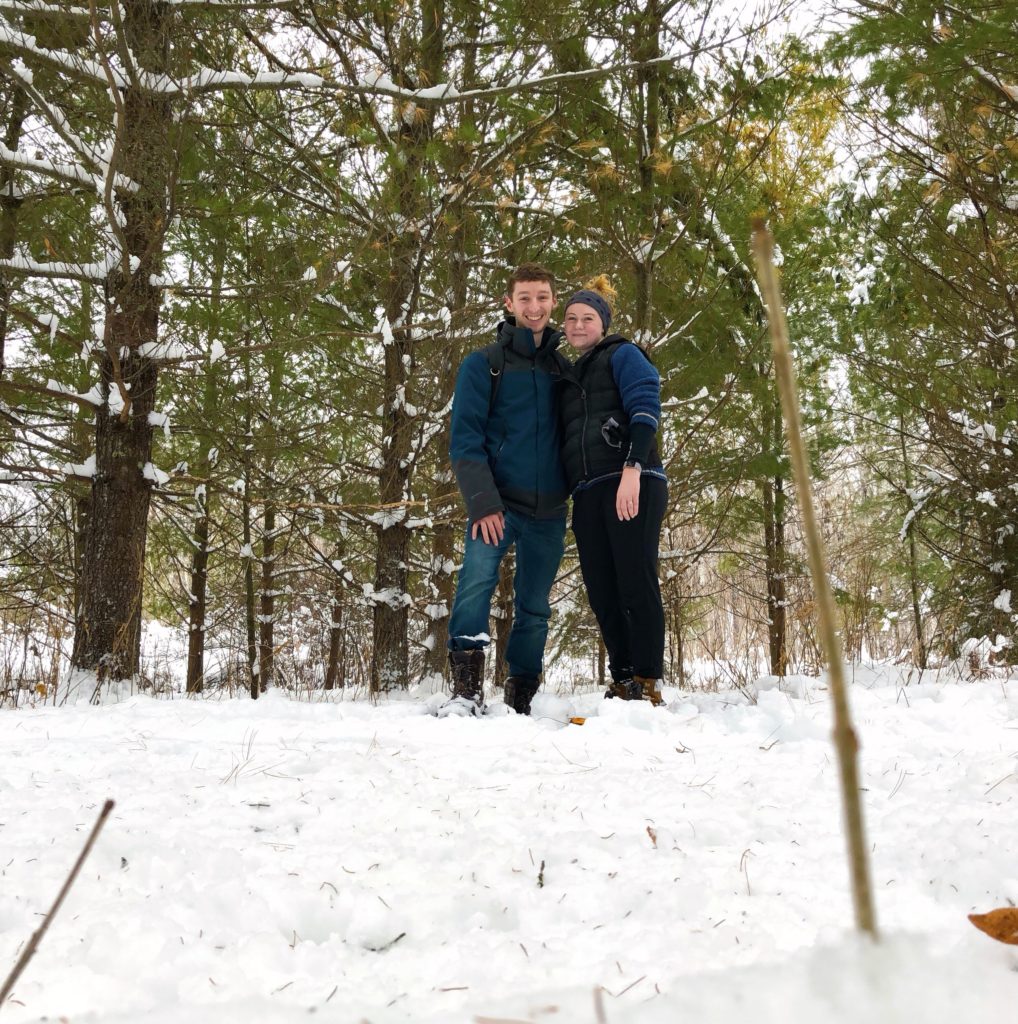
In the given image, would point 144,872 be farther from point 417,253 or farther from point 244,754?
point 417,253

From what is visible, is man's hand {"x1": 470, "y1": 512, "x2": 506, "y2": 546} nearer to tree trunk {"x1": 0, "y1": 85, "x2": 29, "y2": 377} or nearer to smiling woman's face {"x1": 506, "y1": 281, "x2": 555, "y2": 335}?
smiling woman's face {"x1": 506, "y1": 281, "x2": 555, "y2": 335}

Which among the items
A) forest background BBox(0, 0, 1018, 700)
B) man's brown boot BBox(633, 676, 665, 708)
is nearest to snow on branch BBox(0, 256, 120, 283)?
forest background BBox(0, 0, 1018, 700)

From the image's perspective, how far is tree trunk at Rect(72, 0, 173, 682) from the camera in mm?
4891

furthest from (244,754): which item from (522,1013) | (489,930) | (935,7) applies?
(935,7)

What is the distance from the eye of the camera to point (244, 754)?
2.42m

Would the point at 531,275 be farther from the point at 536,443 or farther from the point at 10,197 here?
the point at 10,197

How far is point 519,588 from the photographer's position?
3.75 metres

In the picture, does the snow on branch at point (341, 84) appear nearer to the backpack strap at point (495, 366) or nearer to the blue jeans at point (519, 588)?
the backpack strap at point (495, 366)

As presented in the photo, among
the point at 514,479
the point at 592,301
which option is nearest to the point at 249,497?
the point at 514,479

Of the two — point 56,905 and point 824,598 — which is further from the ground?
point 824,598

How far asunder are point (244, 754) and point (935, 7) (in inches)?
247

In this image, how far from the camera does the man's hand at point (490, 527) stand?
11.4 feet

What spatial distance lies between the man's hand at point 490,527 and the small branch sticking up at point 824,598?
120 inches

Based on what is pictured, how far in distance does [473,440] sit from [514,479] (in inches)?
10.8
